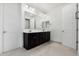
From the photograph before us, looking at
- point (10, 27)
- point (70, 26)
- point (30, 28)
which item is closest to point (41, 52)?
point (30, 28)

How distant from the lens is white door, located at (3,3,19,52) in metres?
2.46

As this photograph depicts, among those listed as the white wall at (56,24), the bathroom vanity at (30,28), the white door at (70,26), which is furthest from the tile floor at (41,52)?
the white wall at (56,24)

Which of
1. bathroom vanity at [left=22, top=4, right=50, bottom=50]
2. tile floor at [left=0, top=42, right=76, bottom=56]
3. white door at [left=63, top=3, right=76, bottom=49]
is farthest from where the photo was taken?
white door at [left=63, top=3, right=76, bottom=49]

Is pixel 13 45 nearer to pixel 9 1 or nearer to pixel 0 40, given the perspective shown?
pixel 0 40

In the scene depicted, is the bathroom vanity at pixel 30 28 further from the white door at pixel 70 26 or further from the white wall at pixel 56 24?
the white door at pixel 70 26

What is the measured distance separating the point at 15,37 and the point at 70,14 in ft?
10.3

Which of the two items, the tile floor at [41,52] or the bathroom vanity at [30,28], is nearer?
the tile floor at [41,52]

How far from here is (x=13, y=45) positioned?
9.04ft

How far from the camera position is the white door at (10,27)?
246 cm

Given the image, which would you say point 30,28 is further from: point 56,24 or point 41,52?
point 56,24

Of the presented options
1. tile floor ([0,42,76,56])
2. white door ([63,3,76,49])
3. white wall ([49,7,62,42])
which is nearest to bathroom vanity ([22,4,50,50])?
tile floor ([0,42,76,56])

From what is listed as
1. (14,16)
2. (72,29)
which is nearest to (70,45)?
(72,29)

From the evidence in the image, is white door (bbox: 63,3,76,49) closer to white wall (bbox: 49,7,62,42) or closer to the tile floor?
the tile floor

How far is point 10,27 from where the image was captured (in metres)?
2.64
